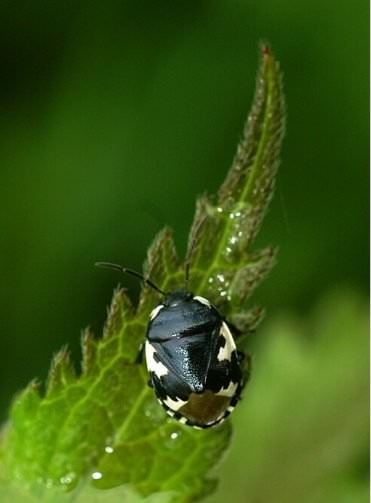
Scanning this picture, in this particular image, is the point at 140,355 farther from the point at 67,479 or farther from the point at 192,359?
the point at 67,479

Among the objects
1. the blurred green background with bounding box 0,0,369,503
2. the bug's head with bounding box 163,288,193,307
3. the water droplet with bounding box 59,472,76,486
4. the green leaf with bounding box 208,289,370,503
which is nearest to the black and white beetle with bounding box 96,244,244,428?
the bug's head with bounding box 163,288,193,307

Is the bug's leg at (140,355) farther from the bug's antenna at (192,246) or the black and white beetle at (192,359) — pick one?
the bug's antenna at (192,246)

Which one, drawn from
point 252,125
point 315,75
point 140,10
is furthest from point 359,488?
point 140,10

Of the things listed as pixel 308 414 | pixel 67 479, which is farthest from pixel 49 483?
pixel 308 414

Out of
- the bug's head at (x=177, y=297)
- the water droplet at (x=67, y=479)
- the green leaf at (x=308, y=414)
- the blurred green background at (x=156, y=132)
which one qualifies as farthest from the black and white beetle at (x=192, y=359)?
the blurred green background at (x=156, y=132)

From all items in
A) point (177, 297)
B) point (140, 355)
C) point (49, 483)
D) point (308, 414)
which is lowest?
point (308, 414)

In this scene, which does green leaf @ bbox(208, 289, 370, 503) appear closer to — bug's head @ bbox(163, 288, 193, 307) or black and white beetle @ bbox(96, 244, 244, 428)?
black and white beetle @ bbox(96, 244, 244, 428)
